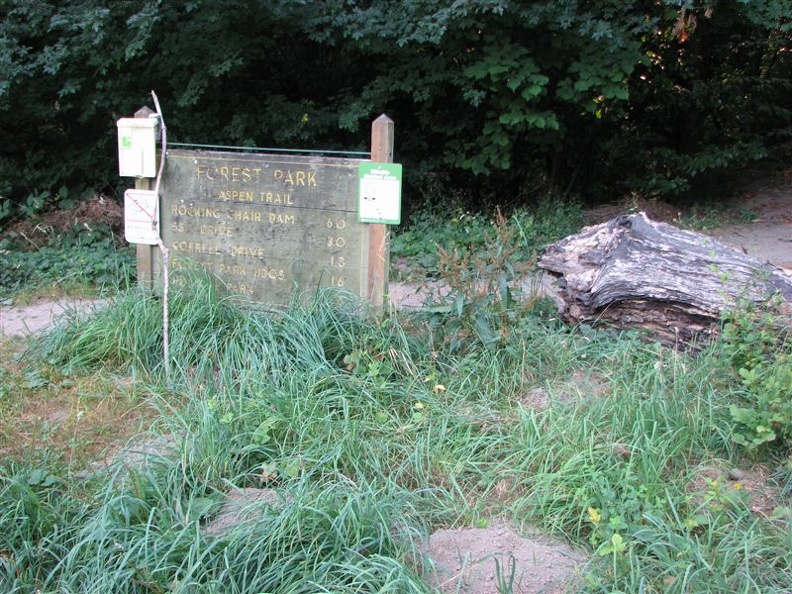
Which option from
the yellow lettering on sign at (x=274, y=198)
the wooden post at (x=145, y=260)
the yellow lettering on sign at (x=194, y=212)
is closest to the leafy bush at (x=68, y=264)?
the wooden post at (x=145, y=260)

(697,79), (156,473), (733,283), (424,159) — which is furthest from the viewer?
(697,79)

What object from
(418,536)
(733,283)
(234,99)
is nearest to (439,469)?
(418,536)

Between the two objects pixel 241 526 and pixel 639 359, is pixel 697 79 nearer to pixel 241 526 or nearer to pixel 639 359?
pixel 639 359

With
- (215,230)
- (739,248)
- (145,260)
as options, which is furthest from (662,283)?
(145,260)

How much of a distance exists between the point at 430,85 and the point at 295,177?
15.4 ft

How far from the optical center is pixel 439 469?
346 centimetres

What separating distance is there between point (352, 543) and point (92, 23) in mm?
6428

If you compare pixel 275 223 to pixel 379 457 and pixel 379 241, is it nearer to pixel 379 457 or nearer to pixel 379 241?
pixel 379 241

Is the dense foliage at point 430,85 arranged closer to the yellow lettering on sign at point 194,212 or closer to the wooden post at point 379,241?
the yellow lettering on sign at point 194,212

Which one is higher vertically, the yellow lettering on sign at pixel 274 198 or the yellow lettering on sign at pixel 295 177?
the yellow lettering on sign at pixel 295 177

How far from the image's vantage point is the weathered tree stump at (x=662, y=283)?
4.50m

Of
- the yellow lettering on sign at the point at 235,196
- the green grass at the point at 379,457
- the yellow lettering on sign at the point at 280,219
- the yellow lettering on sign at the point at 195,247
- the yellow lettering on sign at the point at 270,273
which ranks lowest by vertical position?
the green grass at the point at 379,457

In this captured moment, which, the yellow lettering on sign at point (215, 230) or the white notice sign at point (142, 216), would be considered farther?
the yellow lettering on sign at point (215, 230)

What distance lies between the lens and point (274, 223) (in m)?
5.23
